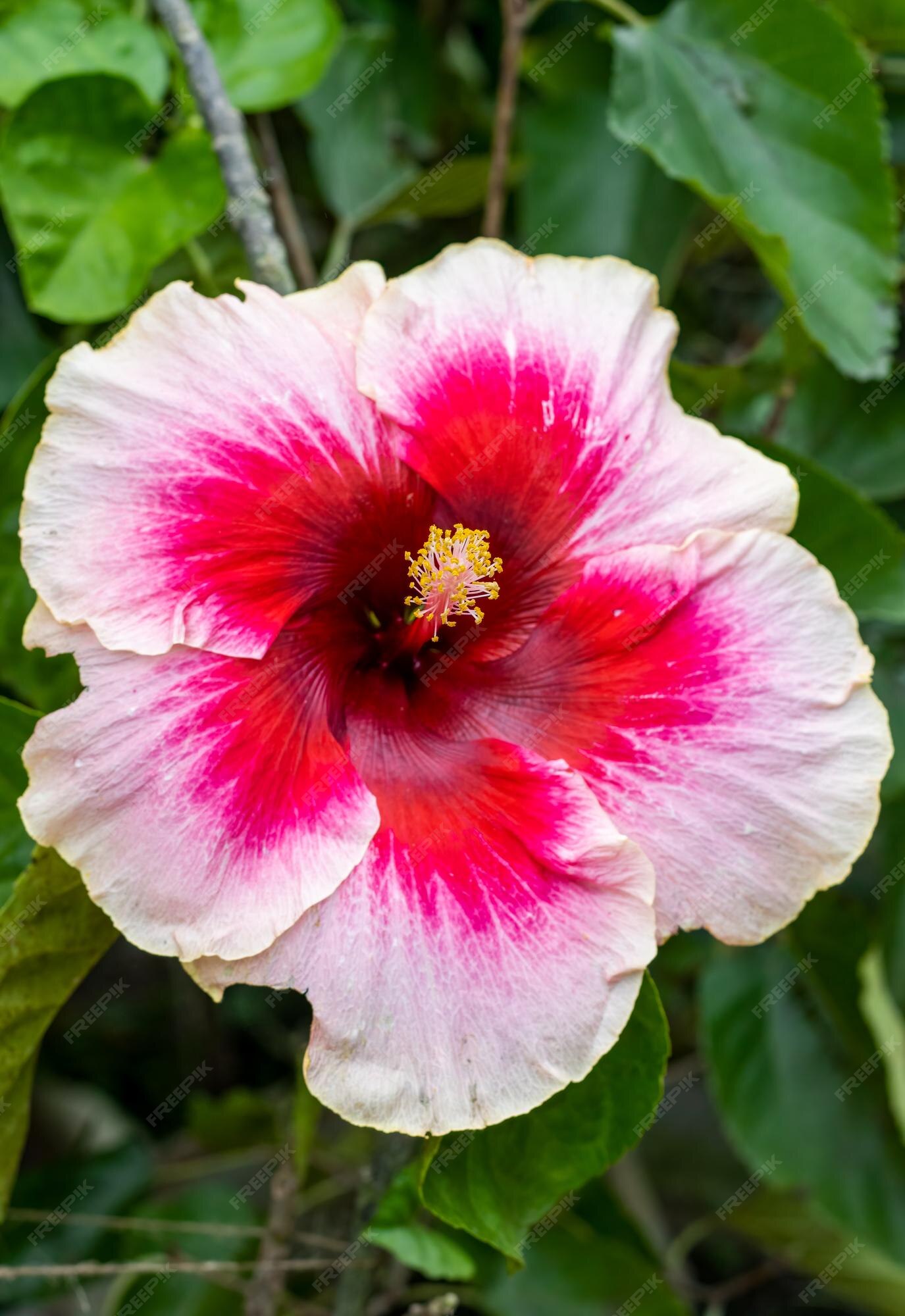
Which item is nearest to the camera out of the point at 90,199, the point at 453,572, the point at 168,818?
the point at 168,818

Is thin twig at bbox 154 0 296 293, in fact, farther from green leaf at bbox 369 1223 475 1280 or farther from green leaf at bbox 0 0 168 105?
green leaf at bbox 369 1223 475 1280

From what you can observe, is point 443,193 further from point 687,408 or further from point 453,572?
point 453,572

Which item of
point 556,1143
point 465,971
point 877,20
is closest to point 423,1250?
point 556,1143

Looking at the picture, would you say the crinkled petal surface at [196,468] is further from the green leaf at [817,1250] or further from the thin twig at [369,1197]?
the green leaf at [817,1250]

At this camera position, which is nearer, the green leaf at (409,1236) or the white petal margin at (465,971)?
the white petal margin at (465,971)

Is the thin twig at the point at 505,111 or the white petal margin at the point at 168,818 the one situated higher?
the thin twig at the point at 505,111

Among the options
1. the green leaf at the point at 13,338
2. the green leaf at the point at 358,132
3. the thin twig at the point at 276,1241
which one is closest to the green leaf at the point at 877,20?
the green leaf at the point at 358,132

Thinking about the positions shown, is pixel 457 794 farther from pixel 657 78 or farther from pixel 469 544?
pixel 657 78
